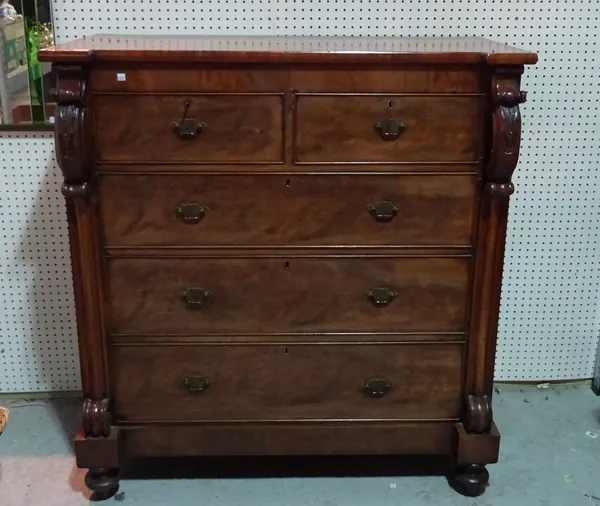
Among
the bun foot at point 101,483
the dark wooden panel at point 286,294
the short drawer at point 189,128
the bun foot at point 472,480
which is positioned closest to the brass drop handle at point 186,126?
the short drawer at point 189,128

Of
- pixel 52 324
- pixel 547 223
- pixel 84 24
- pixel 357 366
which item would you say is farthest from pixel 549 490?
pixel 84 24

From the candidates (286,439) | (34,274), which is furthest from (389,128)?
(34,274)

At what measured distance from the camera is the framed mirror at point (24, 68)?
246 centimetres

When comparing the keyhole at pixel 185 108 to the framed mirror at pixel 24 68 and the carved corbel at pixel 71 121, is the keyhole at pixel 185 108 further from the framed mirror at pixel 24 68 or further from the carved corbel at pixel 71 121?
the framed mirror at pixel 24 68

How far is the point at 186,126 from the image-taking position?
197 centimetres

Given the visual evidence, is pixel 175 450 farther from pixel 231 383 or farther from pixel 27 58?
pixel 27 58

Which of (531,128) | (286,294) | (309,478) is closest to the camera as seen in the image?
(286,294)

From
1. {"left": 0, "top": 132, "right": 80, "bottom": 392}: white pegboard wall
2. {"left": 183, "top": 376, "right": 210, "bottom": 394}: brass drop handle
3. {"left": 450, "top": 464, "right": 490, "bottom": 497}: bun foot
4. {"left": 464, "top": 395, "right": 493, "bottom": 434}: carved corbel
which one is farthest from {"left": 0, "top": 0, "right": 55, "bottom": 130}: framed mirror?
{"left": 450, "top": 464, "right": 490, "bottom": 497}: bun foot

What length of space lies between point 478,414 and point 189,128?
119cm

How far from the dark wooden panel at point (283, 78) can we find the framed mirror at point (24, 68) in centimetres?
69

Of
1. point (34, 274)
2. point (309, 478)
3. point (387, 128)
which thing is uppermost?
point (387, 128)

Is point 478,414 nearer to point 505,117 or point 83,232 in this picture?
point 505,117

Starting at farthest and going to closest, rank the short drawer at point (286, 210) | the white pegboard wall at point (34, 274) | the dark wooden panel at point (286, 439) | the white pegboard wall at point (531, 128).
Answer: the white pegboard wall at point (34, 274)
the white pegboard wall at point (531, 128)
the dark wooden panel at point (286, 439)
the short drawer at point (286, 210)

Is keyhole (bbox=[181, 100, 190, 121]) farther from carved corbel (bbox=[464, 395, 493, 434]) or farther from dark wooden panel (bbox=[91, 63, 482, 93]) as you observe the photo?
carved corbel (bbox=[464, 395, 493, 434])
